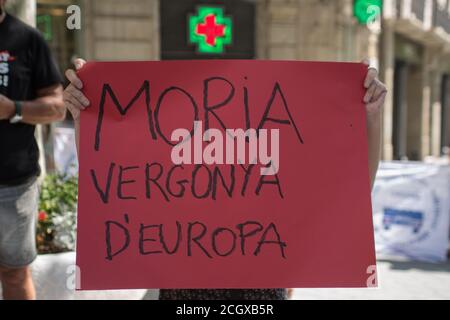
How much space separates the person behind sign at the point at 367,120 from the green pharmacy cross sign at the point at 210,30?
807cm

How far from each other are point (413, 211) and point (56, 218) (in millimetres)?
3854

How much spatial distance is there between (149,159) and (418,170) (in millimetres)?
4399

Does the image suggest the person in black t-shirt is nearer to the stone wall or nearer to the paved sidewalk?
the paved sidewalk

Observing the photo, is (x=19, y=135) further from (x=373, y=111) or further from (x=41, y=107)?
(x=373, y=111)

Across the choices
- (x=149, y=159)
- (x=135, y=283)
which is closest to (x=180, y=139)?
(x=149, y=159)

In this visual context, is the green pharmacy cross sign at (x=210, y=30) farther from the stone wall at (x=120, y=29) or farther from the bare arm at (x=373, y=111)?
the bare arm at (x=373, y=111)

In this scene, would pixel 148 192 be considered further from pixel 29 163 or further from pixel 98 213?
pixel 29 163

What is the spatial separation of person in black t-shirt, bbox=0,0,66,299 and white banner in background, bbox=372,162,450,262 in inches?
159

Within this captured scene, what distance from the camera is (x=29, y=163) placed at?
2.30m

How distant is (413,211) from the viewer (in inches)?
206

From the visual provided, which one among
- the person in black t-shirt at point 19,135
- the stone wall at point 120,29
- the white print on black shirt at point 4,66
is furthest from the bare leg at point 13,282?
the stone wall at point 120,29

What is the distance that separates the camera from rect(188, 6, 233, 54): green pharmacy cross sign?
30.9 feet

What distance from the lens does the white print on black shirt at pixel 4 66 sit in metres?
2.21

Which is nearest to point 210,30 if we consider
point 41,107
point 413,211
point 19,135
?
point 413,211
